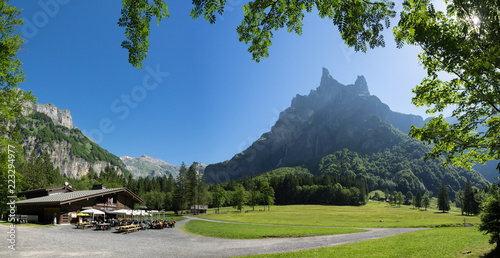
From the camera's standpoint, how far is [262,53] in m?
6.95

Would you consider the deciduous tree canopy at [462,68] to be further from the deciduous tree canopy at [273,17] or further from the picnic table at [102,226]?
the picnic table at [102,226]

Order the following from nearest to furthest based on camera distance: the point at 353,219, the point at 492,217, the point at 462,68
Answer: the point at 462,68 < the point at 492,217 < the point at 353,219

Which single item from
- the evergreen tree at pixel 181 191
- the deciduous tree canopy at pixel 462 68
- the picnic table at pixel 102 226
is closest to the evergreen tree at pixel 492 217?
the deciduous tree canopy at pixel 462 68

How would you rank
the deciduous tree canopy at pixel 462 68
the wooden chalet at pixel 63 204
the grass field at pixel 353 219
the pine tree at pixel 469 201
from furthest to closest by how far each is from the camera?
the pine tree at pixel 469 201, the grass field at pixel 353 219, the wooden chalet at pixel 63 204, the deciduous tree canopy at pixel 462 68

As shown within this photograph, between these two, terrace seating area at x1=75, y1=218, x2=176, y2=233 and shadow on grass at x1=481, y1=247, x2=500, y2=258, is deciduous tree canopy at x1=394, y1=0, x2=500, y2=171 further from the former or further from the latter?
terrace seating area at x1=75, y1=218, x2=176, y2=233

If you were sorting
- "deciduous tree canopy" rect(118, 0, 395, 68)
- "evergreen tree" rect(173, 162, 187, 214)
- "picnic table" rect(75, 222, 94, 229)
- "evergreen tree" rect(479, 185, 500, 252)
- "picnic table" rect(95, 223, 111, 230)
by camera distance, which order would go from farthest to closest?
1. "evergreen tree" rect(173, 162, 187, 214)
2. "picnic table" rect(75, 222, 94, 229)
3. "picnic table" rect(95, 223, 111, 230)
4. "evergreen tree" rect(479, 185, 500, 252)
5. "deciduous tree canopy" rect(118, 0, 395, 68)

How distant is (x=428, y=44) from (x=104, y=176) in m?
141

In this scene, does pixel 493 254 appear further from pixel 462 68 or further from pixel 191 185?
pixel 191 185

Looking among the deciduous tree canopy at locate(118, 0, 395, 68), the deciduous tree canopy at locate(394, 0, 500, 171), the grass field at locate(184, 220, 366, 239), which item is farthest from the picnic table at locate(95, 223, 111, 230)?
the deciduous tree canopy at locate(394, 0, 500, 171)

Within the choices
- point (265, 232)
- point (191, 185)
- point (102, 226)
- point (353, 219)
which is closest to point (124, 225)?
point (102, 226)

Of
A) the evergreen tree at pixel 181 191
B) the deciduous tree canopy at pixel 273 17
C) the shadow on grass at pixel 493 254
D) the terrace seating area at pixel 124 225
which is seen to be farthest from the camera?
the evergreen tree at pixel 181 191

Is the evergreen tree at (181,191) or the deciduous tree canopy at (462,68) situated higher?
the deciduous tree canopy at (462,68)

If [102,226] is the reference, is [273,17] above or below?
above

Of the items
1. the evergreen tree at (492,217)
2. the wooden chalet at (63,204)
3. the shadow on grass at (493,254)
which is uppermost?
the evergreen tree at (492,217)
